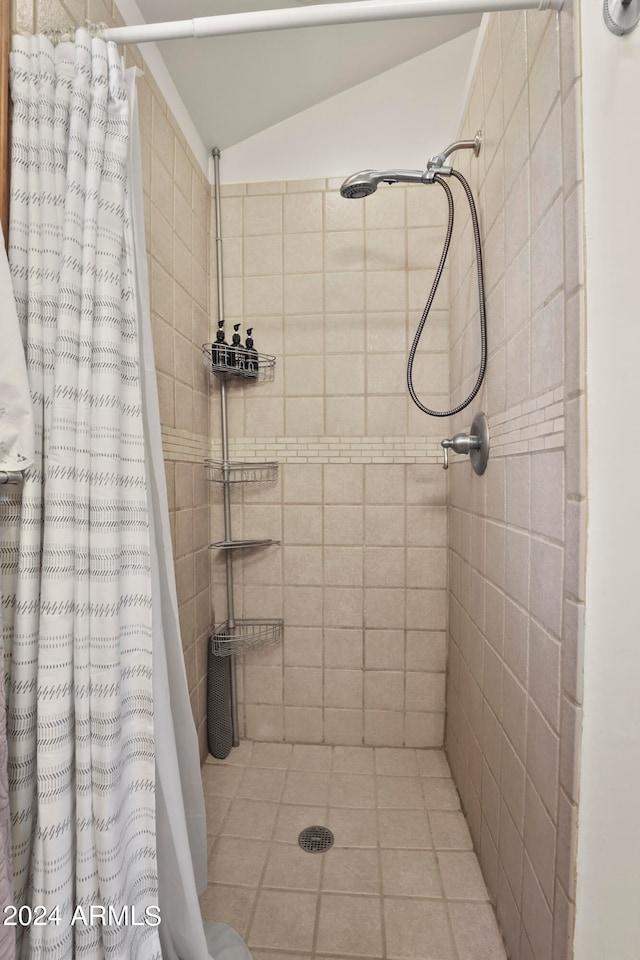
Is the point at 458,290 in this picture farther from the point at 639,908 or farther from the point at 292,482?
the point at 639,908

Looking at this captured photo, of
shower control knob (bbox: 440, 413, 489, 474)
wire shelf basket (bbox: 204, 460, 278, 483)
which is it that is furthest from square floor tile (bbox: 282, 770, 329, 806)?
shower control knob (bbox: 440, 413, 489, 474)

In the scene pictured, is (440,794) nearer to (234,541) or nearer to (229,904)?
(229,904)

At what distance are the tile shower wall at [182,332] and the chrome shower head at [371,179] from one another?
54 centimetres

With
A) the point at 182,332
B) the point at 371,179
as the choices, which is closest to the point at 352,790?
the point at 182,332

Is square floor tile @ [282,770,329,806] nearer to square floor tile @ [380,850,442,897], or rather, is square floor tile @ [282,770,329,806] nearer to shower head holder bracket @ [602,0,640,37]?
square floor tile @ [380,850,442,897]

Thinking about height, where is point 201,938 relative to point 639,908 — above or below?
below

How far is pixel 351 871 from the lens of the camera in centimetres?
117

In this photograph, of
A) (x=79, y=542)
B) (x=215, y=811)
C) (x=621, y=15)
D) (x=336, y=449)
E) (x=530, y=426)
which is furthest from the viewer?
(x=336, y=449)

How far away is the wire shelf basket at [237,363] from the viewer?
5.23 ft

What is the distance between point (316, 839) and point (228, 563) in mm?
863

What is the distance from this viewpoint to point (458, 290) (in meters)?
1.53

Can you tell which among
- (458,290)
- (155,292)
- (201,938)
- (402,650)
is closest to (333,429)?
A: (458,290)

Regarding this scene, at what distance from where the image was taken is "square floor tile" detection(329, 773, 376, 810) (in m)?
1.42

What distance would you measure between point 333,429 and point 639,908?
1371mm
